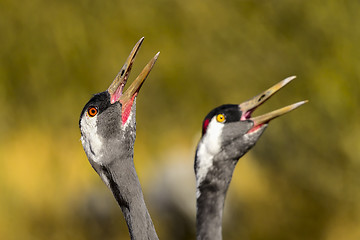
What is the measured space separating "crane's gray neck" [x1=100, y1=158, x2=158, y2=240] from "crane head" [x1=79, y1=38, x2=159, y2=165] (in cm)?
8

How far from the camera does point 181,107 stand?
8945mm

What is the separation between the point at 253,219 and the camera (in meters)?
9.05

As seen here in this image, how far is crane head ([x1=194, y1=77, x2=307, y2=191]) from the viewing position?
14.6 ft

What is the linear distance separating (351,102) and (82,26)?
4.10 m

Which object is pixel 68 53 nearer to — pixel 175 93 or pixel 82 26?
pixel 82 26

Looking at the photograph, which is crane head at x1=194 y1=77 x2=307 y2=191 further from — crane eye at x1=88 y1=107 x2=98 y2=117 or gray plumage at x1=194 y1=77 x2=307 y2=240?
crane eye at x1=88 y1=107 x2=98 y2=117

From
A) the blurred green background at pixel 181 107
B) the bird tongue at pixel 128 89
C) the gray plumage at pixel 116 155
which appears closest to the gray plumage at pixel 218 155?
the gray plumage at pixel 116 155

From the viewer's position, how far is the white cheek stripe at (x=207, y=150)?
14.5ft

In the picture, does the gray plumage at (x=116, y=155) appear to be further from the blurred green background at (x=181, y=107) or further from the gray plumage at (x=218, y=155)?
the blurred green background at (x=181, y=107)

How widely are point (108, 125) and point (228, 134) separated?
89cm

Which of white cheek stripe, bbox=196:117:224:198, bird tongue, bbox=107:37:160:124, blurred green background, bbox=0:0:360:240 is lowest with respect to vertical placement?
white cheek stripe, bbox=196:117:224:198

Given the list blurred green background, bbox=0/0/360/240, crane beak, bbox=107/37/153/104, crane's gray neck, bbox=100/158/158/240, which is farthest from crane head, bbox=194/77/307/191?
blurred green background, bbox=0/0/360/240

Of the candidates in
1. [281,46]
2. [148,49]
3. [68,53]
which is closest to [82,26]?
[68,53]

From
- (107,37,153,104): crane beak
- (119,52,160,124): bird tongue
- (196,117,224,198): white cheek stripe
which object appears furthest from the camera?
(196,117,224,198): white cheek stripe
